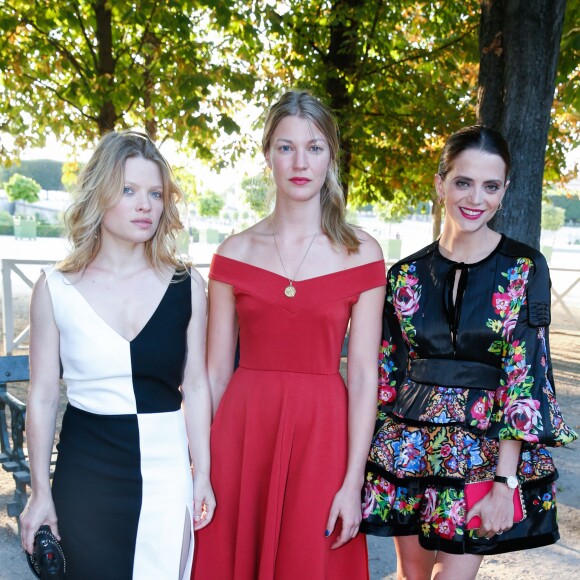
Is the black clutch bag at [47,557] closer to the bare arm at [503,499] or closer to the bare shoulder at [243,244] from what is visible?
the bare shoulder at [243,244]

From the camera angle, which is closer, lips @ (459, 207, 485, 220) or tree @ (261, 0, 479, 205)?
lips @ (459, 207, 485, 220)

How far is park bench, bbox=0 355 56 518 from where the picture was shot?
390 centimetres

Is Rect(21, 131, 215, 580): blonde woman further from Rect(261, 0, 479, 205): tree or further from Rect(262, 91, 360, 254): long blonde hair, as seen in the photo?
Rect(261, 0, 479, 205): tree

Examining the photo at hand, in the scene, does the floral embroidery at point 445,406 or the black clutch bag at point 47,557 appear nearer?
the black clutch bag at point 47,557

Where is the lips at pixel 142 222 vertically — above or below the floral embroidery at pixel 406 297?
above

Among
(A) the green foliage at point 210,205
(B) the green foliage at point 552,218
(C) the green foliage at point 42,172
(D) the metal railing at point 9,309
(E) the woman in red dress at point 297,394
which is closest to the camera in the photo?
(E) the woman in red dress at point 297,394

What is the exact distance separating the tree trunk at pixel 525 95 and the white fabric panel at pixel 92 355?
2704 mm

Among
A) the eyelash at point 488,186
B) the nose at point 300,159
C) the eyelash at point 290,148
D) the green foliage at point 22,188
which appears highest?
the green foliage at point 22,188

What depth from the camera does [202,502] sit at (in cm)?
Answer: 246

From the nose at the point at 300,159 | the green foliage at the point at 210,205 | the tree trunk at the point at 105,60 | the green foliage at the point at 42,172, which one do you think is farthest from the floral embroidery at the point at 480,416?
the green foliage at the point at 42,172

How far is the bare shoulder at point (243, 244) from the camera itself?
8.77 feet

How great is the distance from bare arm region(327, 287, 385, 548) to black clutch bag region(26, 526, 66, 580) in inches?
36.4

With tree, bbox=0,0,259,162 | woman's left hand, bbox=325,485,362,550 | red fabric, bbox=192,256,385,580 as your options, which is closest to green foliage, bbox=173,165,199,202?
tree, bbox=0,0,259,162

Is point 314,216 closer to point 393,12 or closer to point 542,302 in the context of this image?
point 542,302
